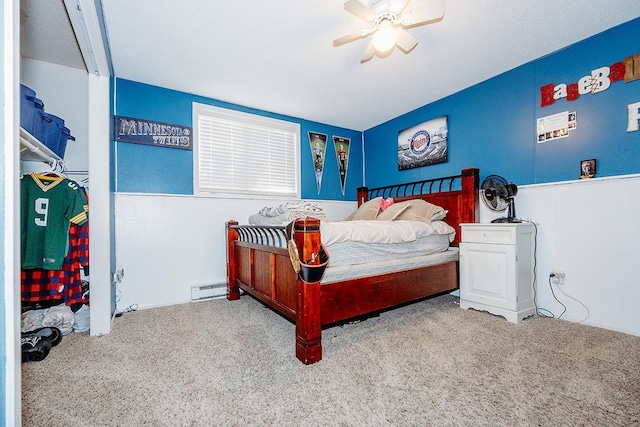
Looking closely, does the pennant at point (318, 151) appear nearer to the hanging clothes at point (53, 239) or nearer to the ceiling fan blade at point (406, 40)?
the ceiling fan blade at point (406, 40)

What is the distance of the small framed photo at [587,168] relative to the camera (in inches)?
88.4

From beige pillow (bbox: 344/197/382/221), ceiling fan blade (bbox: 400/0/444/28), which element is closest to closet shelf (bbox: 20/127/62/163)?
ceiling fan blade (bbox: 400/0/444/28)

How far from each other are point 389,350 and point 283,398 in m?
0.79

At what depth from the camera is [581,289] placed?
2.29 m

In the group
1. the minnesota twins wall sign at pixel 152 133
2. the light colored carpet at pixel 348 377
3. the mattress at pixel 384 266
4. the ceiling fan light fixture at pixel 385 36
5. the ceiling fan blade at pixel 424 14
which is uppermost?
the ceiling fan blade at pixel 424 14

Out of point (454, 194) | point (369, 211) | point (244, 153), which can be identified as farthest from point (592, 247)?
point (244, 153)

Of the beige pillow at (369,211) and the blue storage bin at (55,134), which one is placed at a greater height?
the blue storage bin at (55,134)

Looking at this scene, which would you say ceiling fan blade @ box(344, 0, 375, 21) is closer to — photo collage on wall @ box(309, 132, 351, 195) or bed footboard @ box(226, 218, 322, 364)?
bed footboard @ box(226, 218, 322, 364)

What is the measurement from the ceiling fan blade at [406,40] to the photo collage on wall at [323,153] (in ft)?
6.88

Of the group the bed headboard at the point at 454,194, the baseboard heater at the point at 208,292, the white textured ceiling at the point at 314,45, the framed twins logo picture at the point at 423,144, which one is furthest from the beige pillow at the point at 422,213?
the baseboard heater at the point at 208,292

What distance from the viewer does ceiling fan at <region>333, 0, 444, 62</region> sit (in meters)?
1.72

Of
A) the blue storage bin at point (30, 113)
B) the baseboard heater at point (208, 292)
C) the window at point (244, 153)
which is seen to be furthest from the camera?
the window at point (244, 153)

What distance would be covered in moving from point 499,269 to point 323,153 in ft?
9.03

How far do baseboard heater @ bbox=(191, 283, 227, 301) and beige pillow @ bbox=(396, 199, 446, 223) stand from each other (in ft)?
7.14
